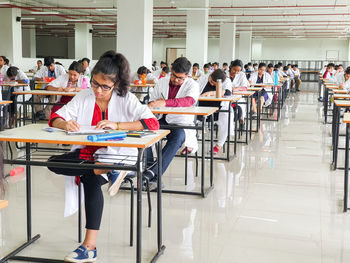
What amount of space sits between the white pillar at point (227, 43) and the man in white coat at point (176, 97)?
1370cm

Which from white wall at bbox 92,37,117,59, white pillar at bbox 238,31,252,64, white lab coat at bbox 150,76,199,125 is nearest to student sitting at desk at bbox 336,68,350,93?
white lab coat at bbox 150,76,199,125

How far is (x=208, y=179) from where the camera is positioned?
389 cm

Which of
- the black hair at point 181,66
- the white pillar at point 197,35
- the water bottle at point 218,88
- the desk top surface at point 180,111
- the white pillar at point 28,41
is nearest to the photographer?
the desk top surface at point 180,111

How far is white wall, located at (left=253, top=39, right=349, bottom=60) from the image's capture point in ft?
89.1

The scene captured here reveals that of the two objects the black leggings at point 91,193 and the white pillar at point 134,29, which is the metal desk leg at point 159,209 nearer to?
the black leggings at point 91,193

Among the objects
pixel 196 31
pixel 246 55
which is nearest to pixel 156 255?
pixel 196 31

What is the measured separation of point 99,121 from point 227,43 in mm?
15557

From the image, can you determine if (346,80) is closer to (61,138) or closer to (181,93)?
(181,93)

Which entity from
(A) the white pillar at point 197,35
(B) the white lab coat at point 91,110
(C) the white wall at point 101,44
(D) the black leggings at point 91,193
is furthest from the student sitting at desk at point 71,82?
(C) the white wall at point 101,44

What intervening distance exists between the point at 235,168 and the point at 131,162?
2289 millimetres

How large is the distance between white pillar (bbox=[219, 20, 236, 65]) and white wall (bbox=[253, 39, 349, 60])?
1018 centimetres

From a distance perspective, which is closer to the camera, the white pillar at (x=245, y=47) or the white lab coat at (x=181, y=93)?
the white lab coat at (x=181, y=93)

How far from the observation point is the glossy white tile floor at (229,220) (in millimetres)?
2365

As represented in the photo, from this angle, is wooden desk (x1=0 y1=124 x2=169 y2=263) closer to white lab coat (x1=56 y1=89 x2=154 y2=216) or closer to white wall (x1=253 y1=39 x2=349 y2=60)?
white lab coat (x1=56 y1=89 x2=154 y2=216)
